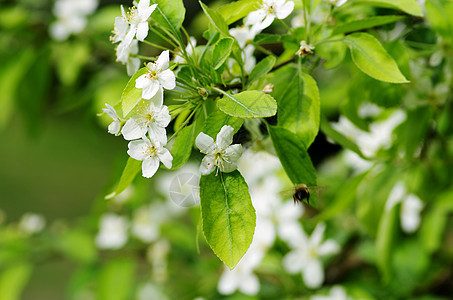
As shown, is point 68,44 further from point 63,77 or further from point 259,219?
point 259,219

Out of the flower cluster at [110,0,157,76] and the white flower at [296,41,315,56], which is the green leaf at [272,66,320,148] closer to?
the white flower at [296,41,315,56]

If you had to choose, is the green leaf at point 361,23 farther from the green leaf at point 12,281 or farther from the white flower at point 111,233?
the green leaf at point 12,281

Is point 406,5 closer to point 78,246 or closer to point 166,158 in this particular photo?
point 166,158

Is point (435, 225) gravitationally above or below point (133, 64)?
below

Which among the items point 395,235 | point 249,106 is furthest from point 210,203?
point 395,235

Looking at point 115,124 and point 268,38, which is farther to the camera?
point 268,38

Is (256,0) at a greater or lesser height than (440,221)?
greater

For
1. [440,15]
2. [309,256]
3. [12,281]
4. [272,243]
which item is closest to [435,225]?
[309,256]
